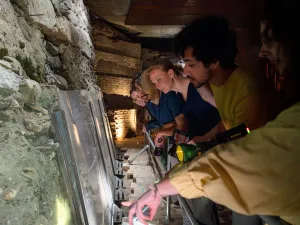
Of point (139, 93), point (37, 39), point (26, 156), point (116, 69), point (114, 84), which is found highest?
point (37, 39)

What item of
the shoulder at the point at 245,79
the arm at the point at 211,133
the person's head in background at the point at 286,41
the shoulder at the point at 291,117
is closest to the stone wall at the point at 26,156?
the shoulder at the point at 291,117

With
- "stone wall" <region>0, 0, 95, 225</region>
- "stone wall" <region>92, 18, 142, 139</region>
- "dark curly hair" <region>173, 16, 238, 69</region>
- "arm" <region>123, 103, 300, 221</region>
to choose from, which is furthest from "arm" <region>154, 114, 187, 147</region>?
"stone wall" <region>92, 18, 142, 139</region>

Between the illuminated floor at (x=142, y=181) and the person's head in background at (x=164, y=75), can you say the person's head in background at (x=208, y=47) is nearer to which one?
the person's head in background at (x=164, y=75)

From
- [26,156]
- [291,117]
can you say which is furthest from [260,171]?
[26,156]

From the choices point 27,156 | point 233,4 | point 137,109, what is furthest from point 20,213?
point 137,109

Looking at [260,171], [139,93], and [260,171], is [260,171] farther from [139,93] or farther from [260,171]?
[139,93]

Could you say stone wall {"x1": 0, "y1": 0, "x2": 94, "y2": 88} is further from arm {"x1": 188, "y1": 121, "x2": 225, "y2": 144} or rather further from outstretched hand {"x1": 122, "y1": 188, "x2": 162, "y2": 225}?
arm {"x1": 188, "y1": 121, "x2": 225, "y2": 144}

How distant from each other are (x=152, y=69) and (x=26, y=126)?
2003 millimetres


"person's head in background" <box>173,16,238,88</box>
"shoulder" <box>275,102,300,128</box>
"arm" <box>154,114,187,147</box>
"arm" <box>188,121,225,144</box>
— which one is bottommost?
"arm" <box>154,114,187,147</box>

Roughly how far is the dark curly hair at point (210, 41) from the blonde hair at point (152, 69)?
110cm

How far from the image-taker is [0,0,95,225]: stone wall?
3.10 feet

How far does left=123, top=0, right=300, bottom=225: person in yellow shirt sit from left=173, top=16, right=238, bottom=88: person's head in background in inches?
34.2

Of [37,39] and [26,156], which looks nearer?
[26,156]

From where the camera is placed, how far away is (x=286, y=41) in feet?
2.59
